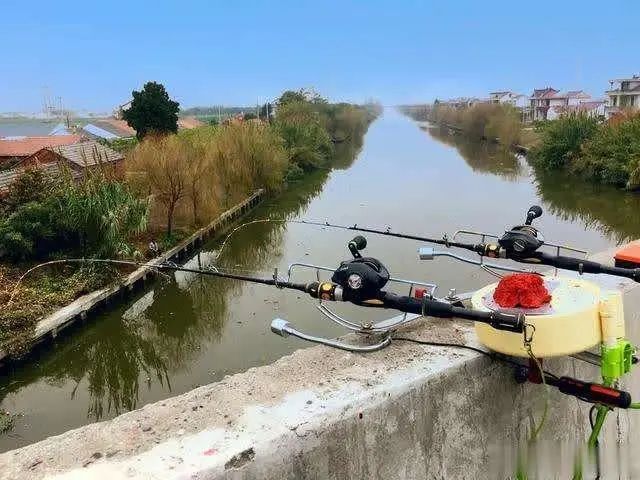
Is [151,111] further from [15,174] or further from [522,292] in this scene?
[522,292]

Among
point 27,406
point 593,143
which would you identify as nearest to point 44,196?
point 27,406

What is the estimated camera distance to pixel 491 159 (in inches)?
1612

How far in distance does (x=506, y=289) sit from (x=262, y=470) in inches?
37.2

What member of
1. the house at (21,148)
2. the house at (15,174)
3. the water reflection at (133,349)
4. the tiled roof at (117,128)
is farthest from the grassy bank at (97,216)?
the tiled roof at (117,128)

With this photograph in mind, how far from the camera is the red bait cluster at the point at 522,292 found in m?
1.71

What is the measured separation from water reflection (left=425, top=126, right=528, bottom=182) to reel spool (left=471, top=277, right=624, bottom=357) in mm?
30362

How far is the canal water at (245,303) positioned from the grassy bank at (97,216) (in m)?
0.84

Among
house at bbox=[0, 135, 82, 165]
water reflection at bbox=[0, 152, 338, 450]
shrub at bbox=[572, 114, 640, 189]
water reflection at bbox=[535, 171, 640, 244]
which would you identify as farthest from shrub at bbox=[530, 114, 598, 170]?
house at bbox=[0, 135, 82, 165]

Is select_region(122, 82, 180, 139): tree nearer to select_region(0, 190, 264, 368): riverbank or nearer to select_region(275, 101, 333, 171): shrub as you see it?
select_region(275, 101, 333, 171): shrub

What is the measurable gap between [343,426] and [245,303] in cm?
985

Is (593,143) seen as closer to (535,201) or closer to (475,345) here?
(535,201)

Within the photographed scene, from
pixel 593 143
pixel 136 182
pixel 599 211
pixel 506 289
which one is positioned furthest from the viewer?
pixel 593 143

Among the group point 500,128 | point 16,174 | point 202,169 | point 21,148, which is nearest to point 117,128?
point 21,148

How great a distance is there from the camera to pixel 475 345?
1932 millimetres
